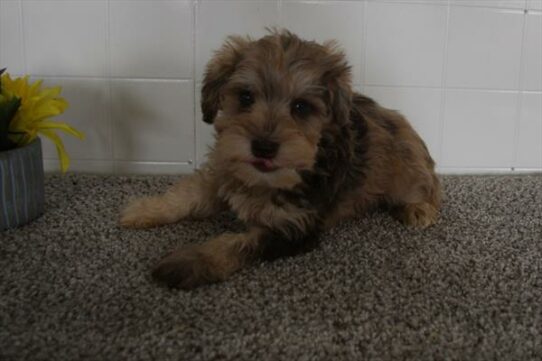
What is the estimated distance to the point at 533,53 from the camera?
2027 mm

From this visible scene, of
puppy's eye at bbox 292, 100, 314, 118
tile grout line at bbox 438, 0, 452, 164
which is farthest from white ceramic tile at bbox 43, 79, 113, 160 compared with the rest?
tile grout line at bbox 438, 0, 452, 164

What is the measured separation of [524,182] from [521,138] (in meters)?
0.20

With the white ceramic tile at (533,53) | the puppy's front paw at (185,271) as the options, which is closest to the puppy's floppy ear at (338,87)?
the puppy's front paw at (185,271)

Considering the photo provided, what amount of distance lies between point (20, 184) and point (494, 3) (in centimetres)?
166

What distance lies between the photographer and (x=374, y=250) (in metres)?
1.36

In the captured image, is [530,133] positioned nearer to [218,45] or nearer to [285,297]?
[218,45]

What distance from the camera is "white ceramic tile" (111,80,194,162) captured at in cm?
193

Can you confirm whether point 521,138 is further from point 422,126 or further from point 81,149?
point 81,149

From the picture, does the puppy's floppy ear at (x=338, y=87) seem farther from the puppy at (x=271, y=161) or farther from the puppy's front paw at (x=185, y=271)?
the puppy's front paw at (x=185, y=271)

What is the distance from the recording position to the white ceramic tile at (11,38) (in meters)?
1.84

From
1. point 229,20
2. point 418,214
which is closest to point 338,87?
point 418,214

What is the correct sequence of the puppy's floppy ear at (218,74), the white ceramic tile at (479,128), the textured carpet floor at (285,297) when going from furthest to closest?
1. the white ceramic tile at (479,128)
2. the puppy's floppy ear at (218,74)
3. the textured carpet floor at (285,297)

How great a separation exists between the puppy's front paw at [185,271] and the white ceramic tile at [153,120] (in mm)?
870

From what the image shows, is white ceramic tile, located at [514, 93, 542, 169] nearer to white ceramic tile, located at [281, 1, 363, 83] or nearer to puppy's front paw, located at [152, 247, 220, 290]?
white ceramic tile, located at [281, 1, 363, 83]
